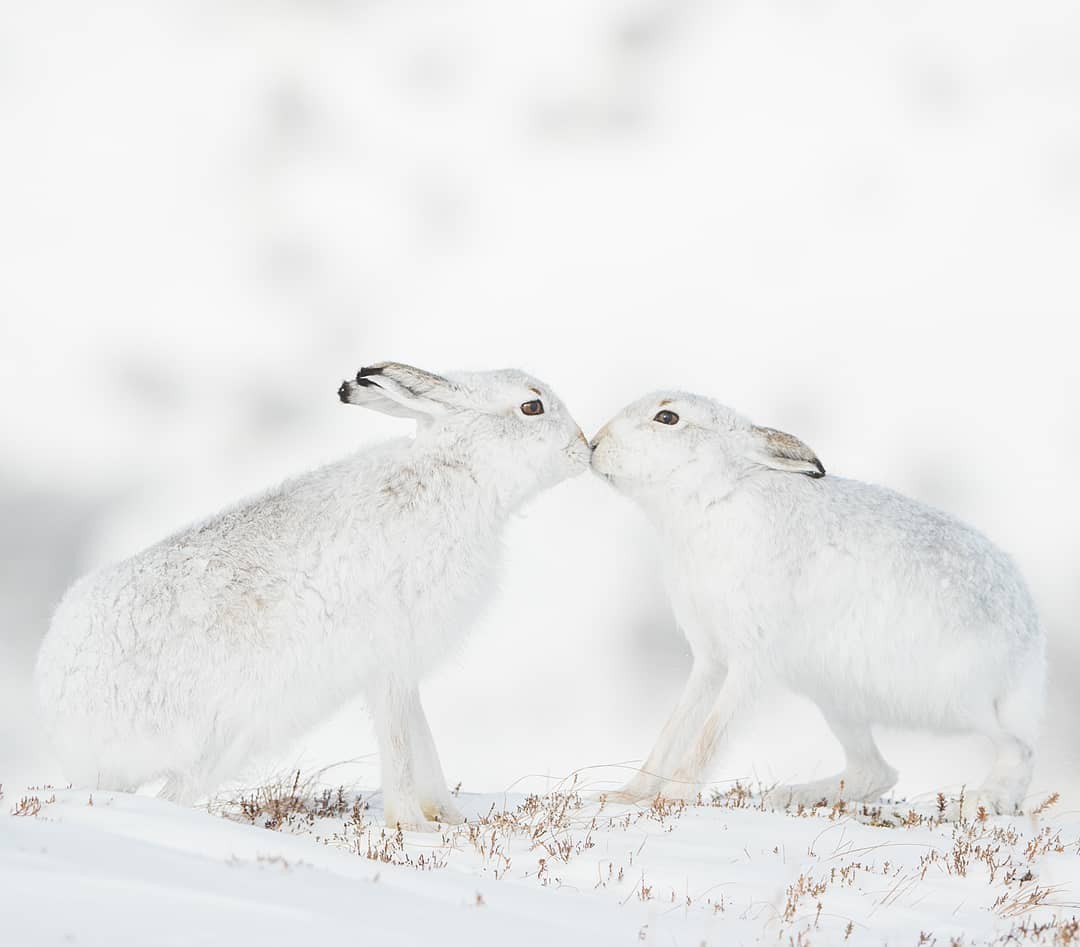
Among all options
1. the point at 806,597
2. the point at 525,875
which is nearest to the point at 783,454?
the point at 806,597

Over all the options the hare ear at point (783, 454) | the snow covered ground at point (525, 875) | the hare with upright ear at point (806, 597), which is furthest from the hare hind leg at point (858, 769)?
the hare ear at point (783, 454)

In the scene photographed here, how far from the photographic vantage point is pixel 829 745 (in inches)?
1403

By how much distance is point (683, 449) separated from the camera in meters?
8.75

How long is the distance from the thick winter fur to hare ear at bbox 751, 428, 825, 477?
1.61m

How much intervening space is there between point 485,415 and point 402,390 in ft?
1.61

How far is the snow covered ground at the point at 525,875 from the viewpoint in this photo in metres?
4.21

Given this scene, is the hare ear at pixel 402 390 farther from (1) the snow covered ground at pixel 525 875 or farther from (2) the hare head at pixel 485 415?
(1) the snow covered ground at pixel 525 875

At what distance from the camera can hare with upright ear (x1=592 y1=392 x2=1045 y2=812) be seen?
8.45m

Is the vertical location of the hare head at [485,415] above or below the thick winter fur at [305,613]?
Result: above

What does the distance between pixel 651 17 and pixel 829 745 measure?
376 ft

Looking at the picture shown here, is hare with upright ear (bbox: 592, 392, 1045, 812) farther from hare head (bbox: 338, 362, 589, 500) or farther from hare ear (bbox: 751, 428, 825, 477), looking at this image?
hare head (bbox: 338, 362, 589, 500)

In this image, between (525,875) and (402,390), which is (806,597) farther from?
(525,875)

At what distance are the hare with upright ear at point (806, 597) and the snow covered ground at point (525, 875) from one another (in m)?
0.67

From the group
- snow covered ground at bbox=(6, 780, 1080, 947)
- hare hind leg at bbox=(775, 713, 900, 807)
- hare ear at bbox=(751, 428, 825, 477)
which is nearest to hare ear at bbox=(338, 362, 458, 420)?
hare ear at bbox=(751, 428, 825, 477)
